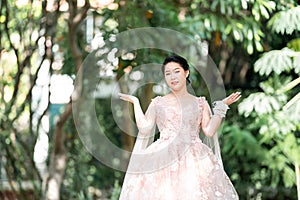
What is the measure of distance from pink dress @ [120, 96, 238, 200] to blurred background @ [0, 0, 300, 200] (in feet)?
4.79

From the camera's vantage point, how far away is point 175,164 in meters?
2.84

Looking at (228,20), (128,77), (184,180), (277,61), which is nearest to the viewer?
(184,180)

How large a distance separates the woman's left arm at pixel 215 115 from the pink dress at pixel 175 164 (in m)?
0.03

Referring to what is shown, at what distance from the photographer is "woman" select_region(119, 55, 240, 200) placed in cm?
280

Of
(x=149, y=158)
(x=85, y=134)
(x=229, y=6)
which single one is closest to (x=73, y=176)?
(x=85, y=134)

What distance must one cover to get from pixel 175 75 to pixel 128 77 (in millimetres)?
2068

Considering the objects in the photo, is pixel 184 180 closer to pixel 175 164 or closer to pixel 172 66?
pixel 175 164

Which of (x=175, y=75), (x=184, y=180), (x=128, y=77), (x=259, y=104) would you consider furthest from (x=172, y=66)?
(x=128, y=77)

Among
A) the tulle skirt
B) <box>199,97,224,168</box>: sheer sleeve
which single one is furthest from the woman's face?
the tulle skirt

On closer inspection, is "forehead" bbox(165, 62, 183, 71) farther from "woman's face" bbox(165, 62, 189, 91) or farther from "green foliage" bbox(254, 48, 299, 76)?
"green foliage" bbox(254, 48, 299, 76)

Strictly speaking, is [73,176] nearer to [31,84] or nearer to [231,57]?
[31,84]

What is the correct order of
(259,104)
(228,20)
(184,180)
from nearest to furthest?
(184,180), (259,104), (228,20)

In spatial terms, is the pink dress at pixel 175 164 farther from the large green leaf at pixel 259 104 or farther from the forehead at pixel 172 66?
the large green leaf at pixel 259 104

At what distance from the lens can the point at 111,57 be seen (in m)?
4.76
